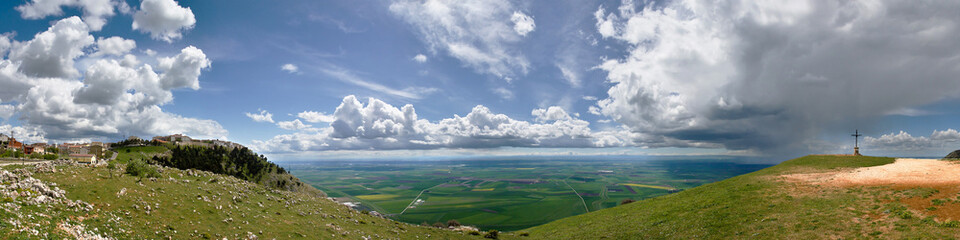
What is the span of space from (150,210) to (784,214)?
51.4m

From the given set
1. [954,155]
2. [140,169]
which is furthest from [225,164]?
[954,155]

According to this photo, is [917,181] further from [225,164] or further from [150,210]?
[225,164]

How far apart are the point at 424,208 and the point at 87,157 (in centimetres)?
11079

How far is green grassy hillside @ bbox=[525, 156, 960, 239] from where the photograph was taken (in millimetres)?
22531

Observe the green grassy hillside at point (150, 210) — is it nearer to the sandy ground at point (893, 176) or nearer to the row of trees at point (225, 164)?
the sandy ground at point (893, 176)

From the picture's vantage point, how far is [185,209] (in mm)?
25391

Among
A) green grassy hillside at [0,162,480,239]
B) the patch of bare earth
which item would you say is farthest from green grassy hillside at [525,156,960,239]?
green grassy hillside at [0,162,480,239]

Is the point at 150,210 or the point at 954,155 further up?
the point at 954,155

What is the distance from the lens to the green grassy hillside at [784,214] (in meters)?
22.5

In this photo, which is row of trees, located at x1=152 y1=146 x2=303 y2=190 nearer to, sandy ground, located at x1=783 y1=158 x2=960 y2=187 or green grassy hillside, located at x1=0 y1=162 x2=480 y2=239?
green grassy hillside, located at x1=0 y1=162 x2=480 y2=239

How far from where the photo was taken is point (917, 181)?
29719 millimetres

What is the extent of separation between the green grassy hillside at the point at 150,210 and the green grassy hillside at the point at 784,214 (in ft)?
95.4

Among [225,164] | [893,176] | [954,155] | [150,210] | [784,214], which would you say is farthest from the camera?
[225,164]

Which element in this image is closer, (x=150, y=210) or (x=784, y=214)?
(x=150, y=210)
